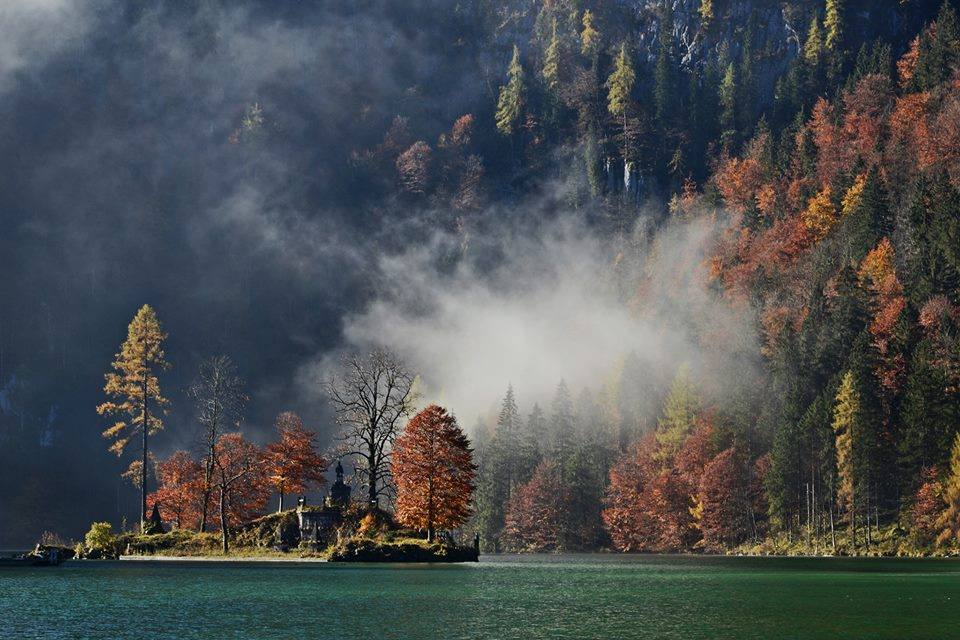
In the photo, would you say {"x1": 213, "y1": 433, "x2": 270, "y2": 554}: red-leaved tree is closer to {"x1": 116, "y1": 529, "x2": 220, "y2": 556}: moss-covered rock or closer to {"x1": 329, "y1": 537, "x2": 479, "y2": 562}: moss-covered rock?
{"x1": 116, "y1": 529, "x2": 220, "y2": 556}: moss-covered rock

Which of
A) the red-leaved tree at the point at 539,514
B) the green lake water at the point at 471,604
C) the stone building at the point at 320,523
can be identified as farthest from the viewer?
the red-leaved tree at the point at 539,514

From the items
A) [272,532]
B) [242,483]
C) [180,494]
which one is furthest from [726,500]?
[180,494]

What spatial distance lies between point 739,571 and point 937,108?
132658mm

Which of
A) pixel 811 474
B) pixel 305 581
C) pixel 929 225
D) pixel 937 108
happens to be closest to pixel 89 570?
pixel 305 581

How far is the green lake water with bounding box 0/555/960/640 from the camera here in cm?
4334

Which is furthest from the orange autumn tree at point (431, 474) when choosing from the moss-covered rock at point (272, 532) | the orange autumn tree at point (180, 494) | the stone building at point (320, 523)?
the orange autumn tree at point (180, 494)

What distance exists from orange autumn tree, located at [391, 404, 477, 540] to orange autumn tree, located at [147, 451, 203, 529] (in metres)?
44.3

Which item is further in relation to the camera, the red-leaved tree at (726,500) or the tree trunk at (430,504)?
the red-leaved tree at (726,500)

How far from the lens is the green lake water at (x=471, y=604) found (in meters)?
43.3

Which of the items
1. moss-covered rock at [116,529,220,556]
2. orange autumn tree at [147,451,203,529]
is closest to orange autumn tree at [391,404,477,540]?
moss-covered rock at [116,529,220,556]

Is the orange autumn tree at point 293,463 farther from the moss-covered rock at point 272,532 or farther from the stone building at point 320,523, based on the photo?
the stone building at point 320,523

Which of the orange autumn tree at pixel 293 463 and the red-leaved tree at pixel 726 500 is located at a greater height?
the orange autumn tree at pixel 293 463

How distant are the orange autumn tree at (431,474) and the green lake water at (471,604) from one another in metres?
18.4

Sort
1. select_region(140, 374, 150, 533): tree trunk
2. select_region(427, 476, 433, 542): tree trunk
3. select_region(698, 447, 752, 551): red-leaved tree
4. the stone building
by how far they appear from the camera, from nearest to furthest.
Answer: select_region(427, 476, 433, 542): tree trunk, the stone building, select_region(140, 374, 150, 533): tree trunk, select_region(698, 447, 752, 551): red-leaved tree
